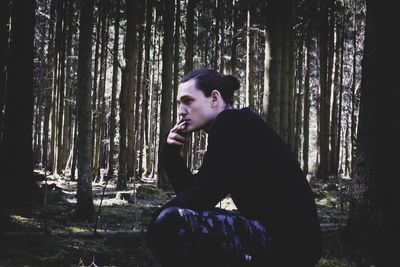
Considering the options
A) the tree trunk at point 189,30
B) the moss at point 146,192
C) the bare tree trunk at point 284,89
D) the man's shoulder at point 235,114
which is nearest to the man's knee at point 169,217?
the man's shoulder at point 235,114

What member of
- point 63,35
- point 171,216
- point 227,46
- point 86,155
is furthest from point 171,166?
point 227,46

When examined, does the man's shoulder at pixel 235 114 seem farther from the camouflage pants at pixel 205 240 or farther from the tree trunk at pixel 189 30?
the tree trunk at pixel 189 30

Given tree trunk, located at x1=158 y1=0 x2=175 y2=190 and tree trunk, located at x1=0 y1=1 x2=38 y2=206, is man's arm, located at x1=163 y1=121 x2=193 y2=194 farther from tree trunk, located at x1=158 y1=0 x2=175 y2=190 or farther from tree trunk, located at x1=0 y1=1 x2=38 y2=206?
tree trunk, located at x1=158 y1=0 x2=175 y2=190

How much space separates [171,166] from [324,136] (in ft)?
58.4

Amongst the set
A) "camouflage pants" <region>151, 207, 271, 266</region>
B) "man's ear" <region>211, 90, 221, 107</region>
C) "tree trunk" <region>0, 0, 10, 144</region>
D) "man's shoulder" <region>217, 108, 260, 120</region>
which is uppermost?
"tree trunk" <region>0, 0, 10, 144</region>

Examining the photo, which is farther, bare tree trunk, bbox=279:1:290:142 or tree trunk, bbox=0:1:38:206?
bare tree trunk, bbox=279:1:290:142

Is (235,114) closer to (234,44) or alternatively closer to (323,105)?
(234,44)

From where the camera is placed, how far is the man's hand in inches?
109

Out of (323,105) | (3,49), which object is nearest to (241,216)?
(3,49)

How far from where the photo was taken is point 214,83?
8.44 ft

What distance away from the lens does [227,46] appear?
78.5 ft

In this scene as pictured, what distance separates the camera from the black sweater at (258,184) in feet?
7.13

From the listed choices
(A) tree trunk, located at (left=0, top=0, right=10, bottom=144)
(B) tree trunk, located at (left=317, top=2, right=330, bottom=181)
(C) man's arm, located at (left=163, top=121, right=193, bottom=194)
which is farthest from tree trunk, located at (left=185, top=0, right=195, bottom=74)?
(C) man's arm, located at (left=163, top=121, right=193, bottom=194)

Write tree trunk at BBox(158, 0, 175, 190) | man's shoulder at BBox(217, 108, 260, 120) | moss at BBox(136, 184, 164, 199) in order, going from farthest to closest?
tree trunk at BBox(158, 0, 175, 190), moss at BBox(136, 184, 164, 199), man's shoulder at BBox(217, 108, 260, 120)
